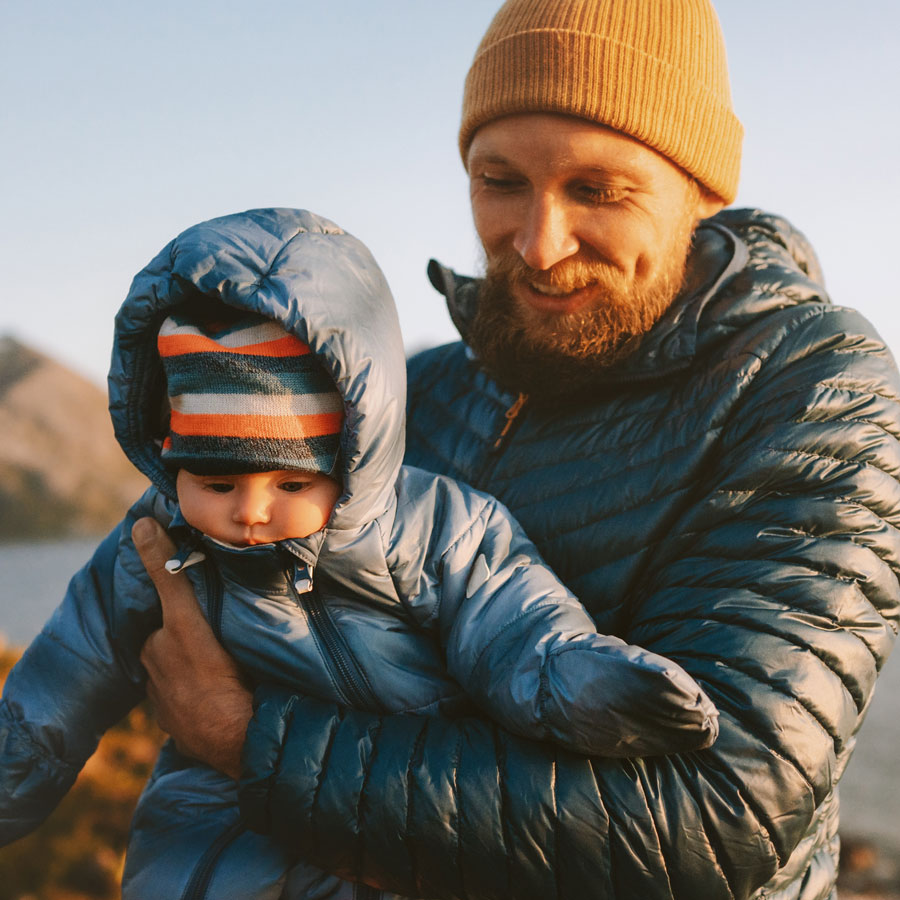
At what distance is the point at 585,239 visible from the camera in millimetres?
2312

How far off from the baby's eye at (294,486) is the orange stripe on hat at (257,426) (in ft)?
0.36

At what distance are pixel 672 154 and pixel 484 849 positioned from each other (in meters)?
1.81

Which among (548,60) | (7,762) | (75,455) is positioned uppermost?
(548,60)

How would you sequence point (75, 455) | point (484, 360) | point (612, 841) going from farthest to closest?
point (75, 455), point (484, 360), point (612, 841)

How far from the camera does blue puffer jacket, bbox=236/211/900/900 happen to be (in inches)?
60.9

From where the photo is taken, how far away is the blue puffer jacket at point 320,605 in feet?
5.52

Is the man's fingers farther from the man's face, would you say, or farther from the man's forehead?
the man's forehead

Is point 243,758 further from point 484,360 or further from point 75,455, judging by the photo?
point 75,455

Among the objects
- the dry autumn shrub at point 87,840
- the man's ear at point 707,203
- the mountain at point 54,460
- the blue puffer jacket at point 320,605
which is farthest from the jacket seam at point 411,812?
the mountain at point 54,460

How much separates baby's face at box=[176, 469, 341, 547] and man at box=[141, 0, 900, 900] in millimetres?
292

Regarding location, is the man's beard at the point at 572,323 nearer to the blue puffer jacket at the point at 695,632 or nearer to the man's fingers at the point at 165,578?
the blue puffer jacket at the point at 695,632

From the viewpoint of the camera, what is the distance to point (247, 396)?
172 cm

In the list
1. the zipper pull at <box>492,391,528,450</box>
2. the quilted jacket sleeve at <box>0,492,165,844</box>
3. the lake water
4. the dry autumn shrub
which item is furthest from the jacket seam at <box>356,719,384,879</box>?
the lake water

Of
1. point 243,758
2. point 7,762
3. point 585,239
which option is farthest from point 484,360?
point 7,762
